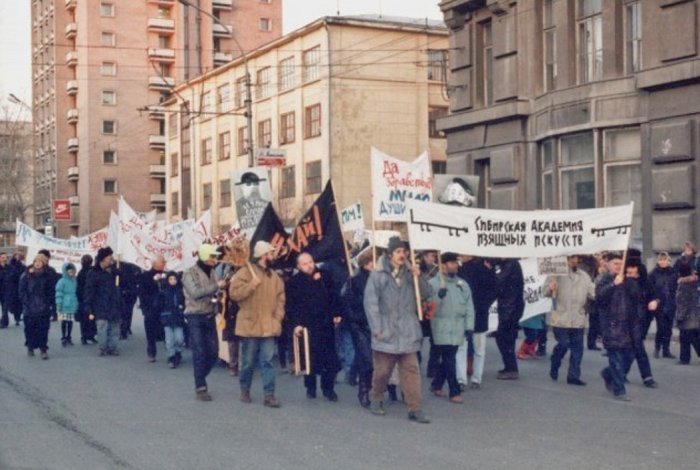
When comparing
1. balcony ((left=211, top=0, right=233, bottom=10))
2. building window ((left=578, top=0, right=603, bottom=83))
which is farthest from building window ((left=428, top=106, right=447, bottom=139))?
balcony ((left=211, top=0, right=233, bottom=10))

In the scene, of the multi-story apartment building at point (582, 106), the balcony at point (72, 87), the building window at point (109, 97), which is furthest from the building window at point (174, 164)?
the multi-story apartment building at point (582, 106)

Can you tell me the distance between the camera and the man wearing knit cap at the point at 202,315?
13008 millimetres

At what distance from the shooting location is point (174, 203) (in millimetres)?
66188

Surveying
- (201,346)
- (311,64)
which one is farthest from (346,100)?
(201,346)

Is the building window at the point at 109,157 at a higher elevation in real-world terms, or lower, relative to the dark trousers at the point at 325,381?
higher

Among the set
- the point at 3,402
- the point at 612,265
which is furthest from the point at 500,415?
the point at 3,402

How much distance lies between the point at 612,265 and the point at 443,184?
11299 millimetres

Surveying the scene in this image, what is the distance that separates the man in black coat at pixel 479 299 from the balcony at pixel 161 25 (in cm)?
6632

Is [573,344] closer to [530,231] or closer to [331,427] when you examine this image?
[530,231]

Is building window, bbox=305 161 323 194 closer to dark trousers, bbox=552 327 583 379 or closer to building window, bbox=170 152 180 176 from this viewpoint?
building window, bbox=170 152 180 176

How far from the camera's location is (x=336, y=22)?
47.3 meters

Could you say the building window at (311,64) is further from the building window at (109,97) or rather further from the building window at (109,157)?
the building window at (109,157)

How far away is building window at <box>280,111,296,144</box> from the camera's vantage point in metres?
50.2

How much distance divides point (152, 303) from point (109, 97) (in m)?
63.7
